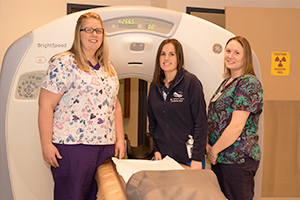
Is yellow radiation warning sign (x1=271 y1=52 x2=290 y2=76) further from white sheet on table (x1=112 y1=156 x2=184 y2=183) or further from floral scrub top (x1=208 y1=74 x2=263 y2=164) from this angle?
white sheet on table (x1=112 y1=156 x2=184 y2=183)

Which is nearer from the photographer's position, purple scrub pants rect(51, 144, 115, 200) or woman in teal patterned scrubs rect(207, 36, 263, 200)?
purple scrub pants rect(51, 144, 115, 200)

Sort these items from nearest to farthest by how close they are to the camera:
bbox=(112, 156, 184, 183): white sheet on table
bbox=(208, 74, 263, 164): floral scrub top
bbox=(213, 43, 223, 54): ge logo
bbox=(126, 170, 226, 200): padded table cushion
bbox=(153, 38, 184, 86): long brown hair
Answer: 1. bbox=(126, 170, 226, 200): padded table cushion
2. bbox=(112, 156, 184, 183): white sheet on table
3. bbox=(208, 74, 263, 164): floral scrub top
4. bbox=(153, 38, 184, 86): long brown hair
5. bbox=(213, 43, 223, 54): ge logo

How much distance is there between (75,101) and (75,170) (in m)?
0.34

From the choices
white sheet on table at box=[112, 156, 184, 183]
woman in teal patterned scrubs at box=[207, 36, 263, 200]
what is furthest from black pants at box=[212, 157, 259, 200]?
white sheet on table at box=[112, 156, 184, 183]

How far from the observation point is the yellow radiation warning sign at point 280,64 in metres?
2.50

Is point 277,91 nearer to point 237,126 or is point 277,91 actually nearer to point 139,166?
point 237,126

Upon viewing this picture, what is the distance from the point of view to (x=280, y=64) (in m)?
2.52

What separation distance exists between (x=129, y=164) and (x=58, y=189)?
394 millimetres

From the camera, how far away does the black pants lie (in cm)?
160

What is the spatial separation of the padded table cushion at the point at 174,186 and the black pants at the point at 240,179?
645 millimetres

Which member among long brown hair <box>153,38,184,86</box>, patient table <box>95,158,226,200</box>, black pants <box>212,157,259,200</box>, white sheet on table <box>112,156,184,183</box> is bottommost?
black pants <box>212,157,259,200</box>

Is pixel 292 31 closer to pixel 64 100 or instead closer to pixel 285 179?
pixel 285 179

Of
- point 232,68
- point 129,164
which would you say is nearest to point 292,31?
point 232,68

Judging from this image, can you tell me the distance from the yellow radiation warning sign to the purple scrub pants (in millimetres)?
1801
